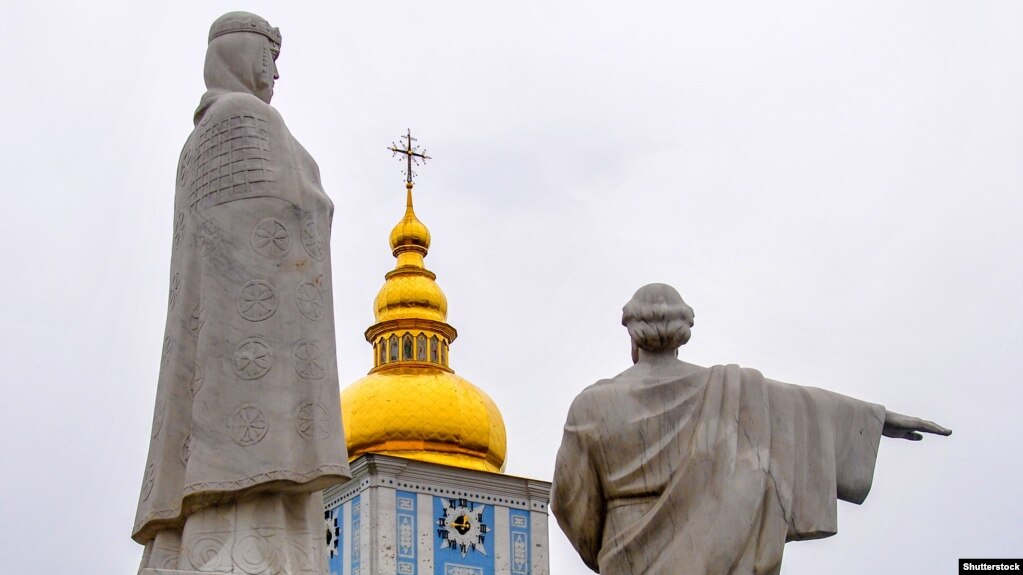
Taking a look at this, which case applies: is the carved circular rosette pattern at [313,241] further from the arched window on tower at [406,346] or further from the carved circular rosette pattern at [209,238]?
the arched window on tower at [406,346]

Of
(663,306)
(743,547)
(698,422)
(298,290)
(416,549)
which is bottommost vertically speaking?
(743,547)

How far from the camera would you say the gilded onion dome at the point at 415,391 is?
5175 centimetres

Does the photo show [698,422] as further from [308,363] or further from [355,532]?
[355,532]

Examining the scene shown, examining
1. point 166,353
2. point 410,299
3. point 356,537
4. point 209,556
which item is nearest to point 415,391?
point 410,299

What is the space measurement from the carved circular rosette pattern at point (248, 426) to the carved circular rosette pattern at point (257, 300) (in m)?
0.48

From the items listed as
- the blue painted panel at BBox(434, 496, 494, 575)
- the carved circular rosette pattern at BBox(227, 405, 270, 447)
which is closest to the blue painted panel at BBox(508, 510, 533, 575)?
the blue painted panel at BBox(434, 496, 494, 575)

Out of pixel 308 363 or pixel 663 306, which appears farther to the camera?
pixel 308 363

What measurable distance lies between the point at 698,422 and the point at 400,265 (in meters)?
48.2

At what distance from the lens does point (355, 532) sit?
164 feet

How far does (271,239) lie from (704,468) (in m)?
3.13

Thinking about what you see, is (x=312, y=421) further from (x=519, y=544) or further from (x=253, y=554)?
(x=519, y=544)

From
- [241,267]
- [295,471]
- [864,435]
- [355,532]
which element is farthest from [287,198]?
[355,532]

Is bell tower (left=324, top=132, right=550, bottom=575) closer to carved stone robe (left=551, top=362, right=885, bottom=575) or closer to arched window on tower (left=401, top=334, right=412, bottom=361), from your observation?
arched window on tower (left=401, top=334, right=412, bottom=361)

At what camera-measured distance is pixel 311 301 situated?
31.7 feet
